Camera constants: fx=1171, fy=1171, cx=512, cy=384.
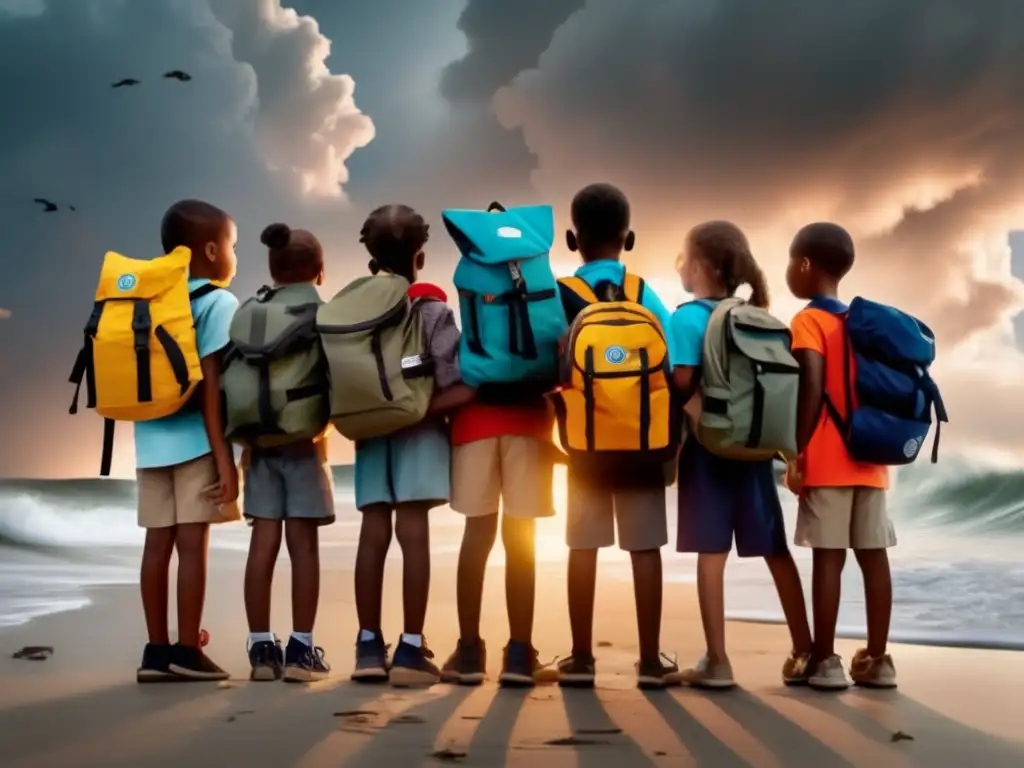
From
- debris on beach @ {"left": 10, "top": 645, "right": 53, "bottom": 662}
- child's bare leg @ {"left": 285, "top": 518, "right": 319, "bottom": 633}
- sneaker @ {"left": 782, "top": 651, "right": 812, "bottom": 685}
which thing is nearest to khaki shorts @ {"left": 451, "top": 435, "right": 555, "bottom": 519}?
child's bare leg @ {"left": 285, "top": 518, "right": 319, "bottom": 633}

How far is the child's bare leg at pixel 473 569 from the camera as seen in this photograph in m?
3.73

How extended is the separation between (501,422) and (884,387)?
1.25 meters

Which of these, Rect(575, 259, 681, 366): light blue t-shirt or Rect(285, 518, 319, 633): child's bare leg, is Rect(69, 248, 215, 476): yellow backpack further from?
Rect(575, 259, 681, 366): light blue t-shirt

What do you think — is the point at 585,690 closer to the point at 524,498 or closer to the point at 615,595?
the point at 524,498

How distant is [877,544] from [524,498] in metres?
1.18

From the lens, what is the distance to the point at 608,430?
3.51 meters

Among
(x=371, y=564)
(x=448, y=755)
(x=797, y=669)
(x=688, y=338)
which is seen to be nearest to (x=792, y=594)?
(x=797, y=669)

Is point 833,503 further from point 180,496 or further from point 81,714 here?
point 81,714

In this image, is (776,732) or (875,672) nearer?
(776,732)

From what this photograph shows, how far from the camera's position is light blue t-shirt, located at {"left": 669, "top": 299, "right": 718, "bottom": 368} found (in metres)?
3.72

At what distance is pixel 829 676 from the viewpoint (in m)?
3.75

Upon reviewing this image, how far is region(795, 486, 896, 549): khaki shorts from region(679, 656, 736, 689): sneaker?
19.3 inches

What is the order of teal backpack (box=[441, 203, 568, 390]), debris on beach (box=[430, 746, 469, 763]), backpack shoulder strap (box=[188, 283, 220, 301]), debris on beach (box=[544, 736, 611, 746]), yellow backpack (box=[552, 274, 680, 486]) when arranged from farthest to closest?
backpack shoulder strap (box=[188, 283, 220, 301]) < teal backpack (box=[441, 203, 568, 390]) < yellow backpack (box=[552, 274, 680, 486]) < debris on beach (box=[544, 736, 611, 746]) < debris on beach (box=[430, 746, 469, 763])

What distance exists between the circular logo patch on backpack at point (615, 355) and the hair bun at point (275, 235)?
3.91 feet
